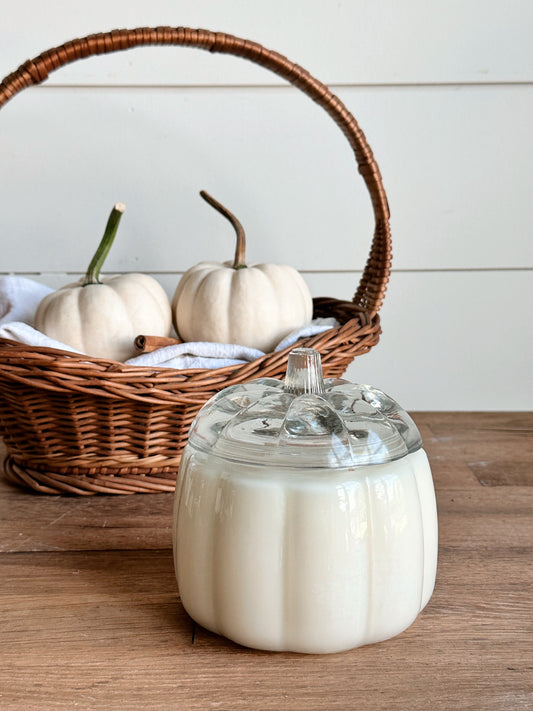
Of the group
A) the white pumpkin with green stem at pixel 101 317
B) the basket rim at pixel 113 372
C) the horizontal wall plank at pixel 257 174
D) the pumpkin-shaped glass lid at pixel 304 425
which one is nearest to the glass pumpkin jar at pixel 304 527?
the pumpkin-shaped glass lid at pixel 304 425

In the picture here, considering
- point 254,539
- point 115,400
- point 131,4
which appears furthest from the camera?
point 131,4

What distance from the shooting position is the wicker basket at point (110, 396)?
2.22 ft

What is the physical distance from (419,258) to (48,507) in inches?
26.7

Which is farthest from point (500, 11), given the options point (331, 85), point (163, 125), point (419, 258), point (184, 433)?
point (184, 433)

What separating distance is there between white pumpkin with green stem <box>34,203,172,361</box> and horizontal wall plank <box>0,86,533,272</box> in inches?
12.4

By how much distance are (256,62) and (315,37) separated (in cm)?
34

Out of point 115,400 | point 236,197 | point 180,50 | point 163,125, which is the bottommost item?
point 115,400

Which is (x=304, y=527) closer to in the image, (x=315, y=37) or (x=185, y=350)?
(x=185, y=350)

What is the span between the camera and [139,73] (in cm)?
108

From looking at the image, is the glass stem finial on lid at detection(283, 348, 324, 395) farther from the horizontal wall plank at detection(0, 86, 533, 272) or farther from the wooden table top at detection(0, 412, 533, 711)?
the horizontal wall plank at detection(0, 86, 533, 272)

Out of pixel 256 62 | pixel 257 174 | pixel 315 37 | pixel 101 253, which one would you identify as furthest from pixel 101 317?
pixel 315 37

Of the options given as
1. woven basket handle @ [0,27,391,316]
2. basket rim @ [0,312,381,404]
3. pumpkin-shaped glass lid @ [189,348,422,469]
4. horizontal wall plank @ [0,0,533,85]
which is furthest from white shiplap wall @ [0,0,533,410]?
pumpkin-shaped glass lid @ [189,348,422,469]

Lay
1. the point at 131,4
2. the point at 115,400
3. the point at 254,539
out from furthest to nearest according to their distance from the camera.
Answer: the point at 131,4 < the point at 115,400 < the point at 254,539

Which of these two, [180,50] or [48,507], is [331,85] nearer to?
[180,50]
